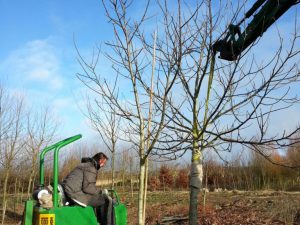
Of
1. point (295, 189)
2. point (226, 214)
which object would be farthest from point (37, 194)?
point (295, 189)

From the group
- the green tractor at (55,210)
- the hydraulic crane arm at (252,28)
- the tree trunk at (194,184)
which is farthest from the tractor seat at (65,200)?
the hydraulic crane arm at (252,28)

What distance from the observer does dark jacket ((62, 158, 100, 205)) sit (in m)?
4.61

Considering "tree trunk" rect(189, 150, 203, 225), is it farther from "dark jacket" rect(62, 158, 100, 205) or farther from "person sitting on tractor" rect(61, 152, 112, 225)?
"dark jacket" rect(62, 158, 100, 205)

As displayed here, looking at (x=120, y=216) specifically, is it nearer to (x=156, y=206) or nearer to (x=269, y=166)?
(x=156, y=206)

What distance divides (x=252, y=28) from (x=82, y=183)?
2788 mm

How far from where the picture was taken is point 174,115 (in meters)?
5.23

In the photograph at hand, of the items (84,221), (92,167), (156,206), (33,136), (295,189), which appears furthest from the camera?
(295,189)

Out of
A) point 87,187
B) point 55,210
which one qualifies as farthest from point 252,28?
point 55,210

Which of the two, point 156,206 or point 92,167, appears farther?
point 156,206

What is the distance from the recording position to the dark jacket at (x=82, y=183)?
461 cm

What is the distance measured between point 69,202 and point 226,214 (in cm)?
827

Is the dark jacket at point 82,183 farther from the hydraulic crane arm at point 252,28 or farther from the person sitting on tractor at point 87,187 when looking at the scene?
the hydraulic crane arm at point 252,28

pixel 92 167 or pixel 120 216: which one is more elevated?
pixel 92 167

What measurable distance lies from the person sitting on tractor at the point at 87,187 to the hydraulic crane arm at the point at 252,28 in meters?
1.93
